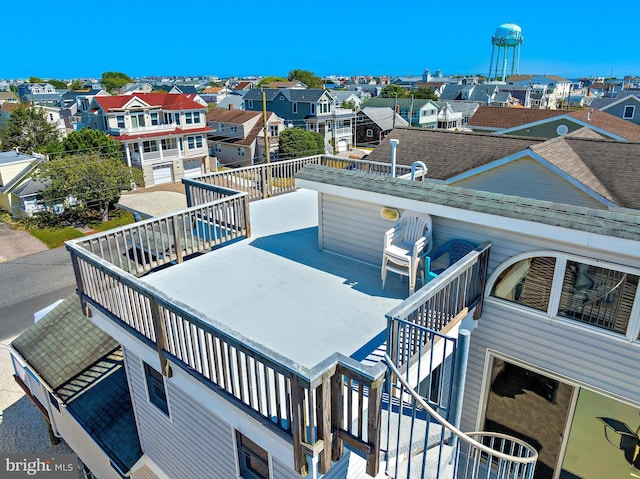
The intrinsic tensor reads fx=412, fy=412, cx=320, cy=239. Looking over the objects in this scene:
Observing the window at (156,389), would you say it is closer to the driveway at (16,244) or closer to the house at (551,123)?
the driveway at (16,244)

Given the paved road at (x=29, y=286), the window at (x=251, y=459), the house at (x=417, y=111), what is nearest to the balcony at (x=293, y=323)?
the window at (x=251, y=459)

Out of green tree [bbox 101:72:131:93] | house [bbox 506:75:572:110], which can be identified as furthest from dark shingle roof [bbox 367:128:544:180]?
green tree [bbox 101:72:131:93]

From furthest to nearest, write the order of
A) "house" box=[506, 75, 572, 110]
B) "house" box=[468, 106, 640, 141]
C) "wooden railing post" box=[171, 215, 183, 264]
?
1. "house" box=[506, 75, 572, 110]
2. "house" box=[468, 106, 640, 141]
3. "wooden railing post" box=[171, 215, 183, 264]

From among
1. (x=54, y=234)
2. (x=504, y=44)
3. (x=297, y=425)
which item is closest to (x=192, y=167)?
(x=54, y=234)

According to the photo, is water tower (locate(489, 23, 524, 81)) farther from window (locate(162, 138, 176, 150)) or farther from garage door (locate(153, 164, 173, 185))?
garage door (locate(153, 164, 173, 185))

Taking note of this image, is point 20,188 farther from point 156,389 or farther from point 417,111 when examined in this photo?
point 417,111

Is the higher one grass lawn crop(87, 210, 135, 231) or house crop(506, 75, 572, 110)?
house crop(506, 75, 572, 110)

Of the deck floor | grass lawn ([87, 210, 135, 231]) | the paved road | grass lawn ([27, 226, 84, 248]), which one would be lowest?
the paved road
